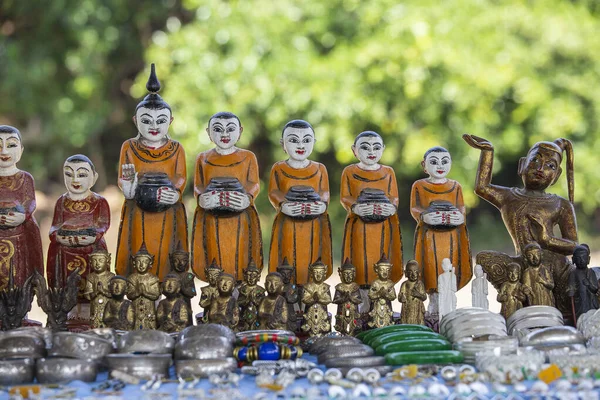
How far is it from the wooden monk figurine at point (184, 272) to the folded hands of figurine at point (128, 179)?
0.31m

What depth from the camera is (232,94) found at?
7031 mm

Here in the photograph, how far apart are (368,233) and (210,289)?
758 millimetres

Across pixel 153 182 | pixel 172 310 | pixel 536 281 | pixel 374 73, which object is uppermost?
pixel 374 73

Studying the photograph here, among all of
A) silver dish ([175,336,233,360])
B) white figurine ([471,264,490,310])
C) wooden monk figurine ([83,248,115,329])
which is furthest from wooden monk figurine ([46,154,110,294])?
white figurine ([471,264,490,310])

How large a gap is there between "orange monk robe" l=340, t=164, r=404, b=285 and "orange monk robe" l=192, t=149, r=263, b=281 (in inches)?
15.5

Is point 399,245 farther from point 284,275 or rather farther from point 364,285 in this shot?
point 284,275

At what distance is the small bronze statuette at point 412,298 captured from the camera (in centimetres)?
371

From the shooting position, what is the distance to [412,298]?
371 cm

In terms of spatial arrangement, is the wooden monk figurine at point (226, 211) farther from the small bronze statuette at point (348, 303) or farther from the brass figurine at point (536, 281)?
the brass figurine at point (536, 281)

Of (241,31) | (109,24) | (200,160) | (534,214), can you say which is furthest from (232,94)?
(534,214)

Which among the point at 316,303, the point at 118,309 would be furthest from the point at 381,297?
the point at 118,309

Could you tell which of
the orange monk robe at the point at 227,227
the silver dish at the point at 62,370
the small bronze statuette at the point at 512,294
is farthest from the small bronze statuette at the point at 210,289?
the small bronze statuette at the point at 512,294

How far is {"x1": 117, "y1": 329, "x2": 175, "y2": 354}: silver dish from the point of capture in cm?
307

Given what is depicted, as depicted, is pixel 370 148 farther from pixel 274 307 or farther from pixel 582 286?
pixel 582 286
